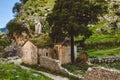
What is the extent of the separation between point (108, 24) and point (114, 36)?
38.6ft

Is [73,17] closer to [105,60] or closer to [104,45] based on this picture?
[105,60]

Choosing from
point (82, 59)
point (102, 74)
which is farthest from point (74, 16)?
point (102, 74)

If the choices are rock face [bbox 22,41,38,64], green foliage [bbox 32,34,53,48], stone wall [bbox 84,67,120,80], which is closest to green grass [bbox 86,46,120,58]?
green foliage [bbox 32,34,53,48]

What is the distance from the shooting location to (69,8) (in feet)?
224

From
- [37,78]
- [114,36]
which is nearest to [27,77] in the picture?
[37,78]

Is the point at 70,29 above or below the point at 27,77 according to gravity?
above

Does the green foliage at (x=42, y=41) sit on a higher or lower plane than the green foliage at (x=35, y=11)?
lower

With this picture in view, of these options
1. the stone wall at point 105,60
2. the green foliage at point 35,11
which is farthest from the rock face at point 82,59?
the green foliage at point 35,11

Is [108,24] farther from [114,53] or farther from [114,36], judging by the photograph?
[114,53]

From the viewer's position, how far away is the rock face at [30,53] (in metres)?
66.6

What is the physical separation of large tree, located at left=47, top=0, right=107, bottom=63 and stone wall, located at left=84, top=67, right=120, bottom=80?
28.6 meters

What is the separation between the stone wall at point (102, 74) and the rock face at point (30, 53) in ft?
98.0

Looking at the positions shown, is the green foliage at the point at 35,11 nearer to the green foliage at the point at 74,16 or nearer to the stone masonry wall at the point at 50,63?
the green foliage at the point at 74,16

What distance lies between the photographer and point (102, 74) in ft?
115
